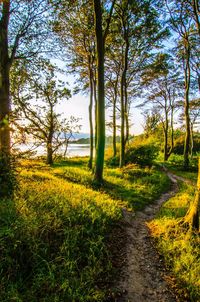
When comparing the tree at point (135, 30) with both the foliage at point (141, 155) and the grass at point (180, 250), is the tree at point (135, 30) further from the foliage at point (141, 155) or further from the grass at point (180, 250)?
the grass at point (180, 250)

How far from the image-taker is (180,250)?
4.01 m

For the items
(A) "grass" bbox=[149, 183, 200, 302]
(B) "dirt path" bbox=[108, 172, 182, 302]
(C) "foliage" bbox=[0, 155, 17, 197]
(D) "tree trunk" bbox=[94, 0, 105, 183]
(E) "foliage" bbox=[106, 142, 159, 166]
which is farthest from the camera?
(E) "foliage" bbox=[106, 142, 159, 166]

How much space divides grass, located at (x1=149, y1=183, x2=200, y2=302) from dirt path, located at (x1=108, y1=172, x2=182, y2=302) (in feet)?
0.67

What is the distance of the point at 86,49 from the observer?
13.8 meters

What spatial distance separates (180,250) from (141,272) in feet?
Answer: 3.51

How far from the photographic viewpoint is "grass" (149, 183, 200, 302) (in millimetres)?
3111

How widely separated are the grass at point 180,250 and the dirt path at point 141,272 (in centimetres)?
20

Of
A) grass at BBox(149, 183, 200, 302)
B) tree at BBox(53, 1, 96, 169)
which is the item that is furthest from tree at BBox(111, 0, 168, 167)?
grass at BBox(149, 183, 200, 302)

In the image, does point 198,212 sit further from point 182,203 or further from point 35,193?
point 35,193

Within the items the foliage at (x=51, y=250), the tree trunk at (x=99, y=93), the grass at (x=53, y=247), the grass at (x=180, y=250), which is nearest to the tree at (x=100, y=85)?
the tree trunk at (x=99, y=93)

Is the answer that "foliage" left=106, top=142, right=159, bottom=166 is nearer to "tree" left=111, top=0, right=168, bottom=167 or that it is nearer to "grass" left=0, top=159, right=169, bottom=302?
"tree" left=111, top=0, right=168, bottom=167

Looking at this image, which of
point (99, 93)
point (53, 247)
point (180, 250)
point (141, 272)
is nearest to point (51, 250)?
point (53, 247)

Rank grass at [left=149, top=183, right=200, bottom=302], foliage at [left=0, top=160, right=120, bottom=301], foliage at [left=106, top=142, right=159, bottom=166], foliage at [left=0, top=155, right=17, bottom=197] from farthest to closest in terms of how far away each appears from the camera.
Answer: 1. foliage at [left=106, top=142, right=159, bottom=166]
2. foliage at [left=0, top=155, right=17, bottom=197]
3. grass at [left=149, top=183, right=200, bottom=302]
4. foliage at [left=0, top=160, right=120, bottom=301]

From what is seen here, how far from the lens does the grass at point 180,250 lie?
311 centimetres
